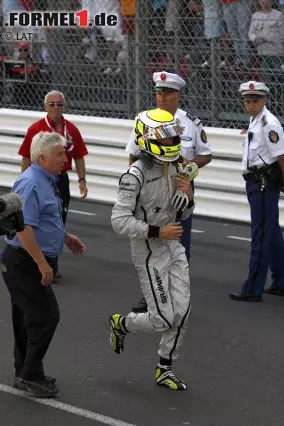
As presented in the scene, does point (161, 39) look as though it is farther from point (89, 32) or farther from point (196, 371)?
point (196, 371)

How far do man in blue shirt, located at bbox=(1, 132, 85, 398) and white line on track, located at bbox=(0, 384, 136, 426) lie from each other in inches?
2.2

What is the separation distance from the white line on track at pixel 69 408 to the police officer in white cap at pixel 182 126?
7.05 ft

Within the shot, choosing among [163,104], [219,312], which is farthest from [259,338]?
[163,104]

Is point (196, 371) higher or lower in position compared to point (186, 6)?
lower

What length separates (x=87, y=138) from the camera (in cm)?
1376

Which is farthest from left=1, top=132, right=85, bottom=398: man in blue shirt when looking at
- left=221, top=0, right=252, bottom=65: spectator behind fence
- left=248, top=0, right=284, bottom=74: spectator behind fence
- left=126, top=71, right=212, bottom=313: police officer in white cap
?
left=221, top=0, right=252, bottom=65: spectator behind fence

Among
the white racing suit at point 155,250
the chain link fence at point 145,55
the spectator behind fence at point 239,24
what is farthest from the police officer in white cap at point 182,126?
the spectator behind fence at point 239,24

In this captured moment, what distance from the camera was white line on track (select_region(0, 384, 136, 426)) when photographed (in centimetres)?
621

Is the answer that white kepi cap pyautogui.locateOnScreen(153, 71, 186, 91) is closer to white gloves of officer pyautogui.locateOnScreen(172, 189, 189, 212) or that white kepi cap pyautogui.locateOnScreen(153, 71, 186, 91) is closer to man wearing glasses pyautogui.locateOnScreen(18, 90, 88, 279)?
man wearing glasses pyautogui.locateOnScreen(18, 90, 88, 279)

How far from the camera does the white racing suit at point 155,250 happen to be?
265 inches

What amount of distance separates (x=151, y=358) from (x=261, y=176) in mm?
2343

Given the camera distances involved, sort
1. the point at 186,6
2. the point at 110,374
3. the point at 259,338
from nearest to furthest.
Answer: the point at 110,374 → the point at 259,338 → the point at 186,6

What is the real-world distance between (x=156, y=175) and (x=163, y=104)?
1920 millimetres

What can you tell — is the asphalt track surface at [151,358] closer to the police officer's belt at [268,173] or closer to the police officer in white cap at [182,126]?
the police officer in white cap at [182,126]
